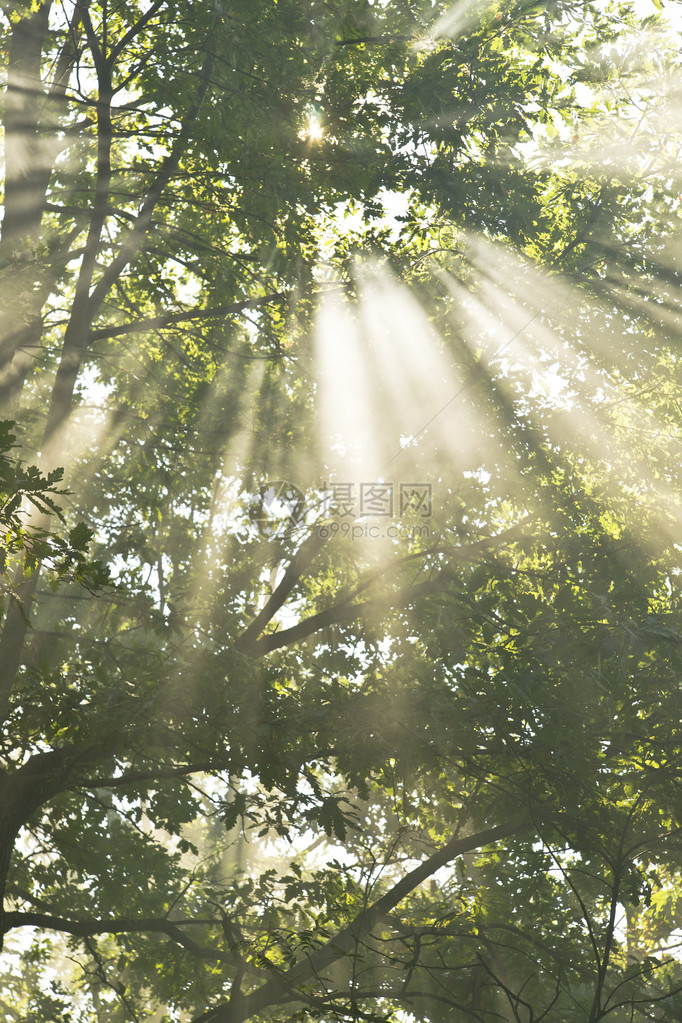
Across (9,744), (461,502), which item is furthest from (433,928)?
(461,502)

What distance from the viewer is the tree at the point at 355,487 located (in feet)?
21.4

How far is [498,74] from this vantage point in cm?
757

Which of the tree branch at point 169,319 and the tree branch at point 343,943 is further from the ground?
the tree branch at point 169,319

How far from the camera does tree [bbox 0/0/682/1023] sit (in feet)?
21.4

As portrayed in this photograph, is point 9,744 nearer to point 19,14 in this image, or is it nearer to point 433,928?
point 433,928

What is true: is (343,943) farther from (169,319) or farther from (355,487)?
(169,319)

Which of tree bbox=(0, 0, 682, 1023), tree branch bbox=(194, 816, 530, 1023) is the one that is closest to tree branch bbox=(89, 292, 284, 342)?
tree bbox=(0, 0, 682, 1023)

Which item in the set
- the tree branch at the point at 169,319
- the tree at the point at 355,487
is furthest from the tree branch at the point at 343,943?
the tree branch at the point at 169,319

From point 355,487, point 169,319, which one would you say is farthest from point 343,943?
point 169,319

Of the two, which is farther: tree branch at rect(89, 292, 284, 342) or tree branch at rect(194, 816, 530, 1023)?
tree branch at rect(89, 292, 284, 342)

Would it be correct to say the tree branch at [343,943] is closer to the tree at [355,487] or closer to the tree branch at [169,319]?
Result: the tree at [355,487]

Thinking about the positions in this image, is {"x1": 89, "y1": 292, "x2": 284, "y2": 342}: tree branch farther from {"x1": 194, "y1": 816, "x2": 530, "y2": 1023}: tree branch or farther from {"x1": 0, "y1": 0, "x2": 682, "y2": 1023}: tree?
{"x1": 194, "y1": 816, "x2": 530, "y2": 1023}: tree branch

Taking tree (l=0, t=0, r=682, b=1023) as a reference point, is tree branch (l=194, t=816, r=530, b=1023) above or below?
below

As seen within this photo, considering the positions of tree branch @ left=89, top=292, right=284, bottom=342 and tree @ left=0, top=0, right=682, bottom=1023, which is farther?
tree branch @ left=89, top=292, right=284, bottom=342
